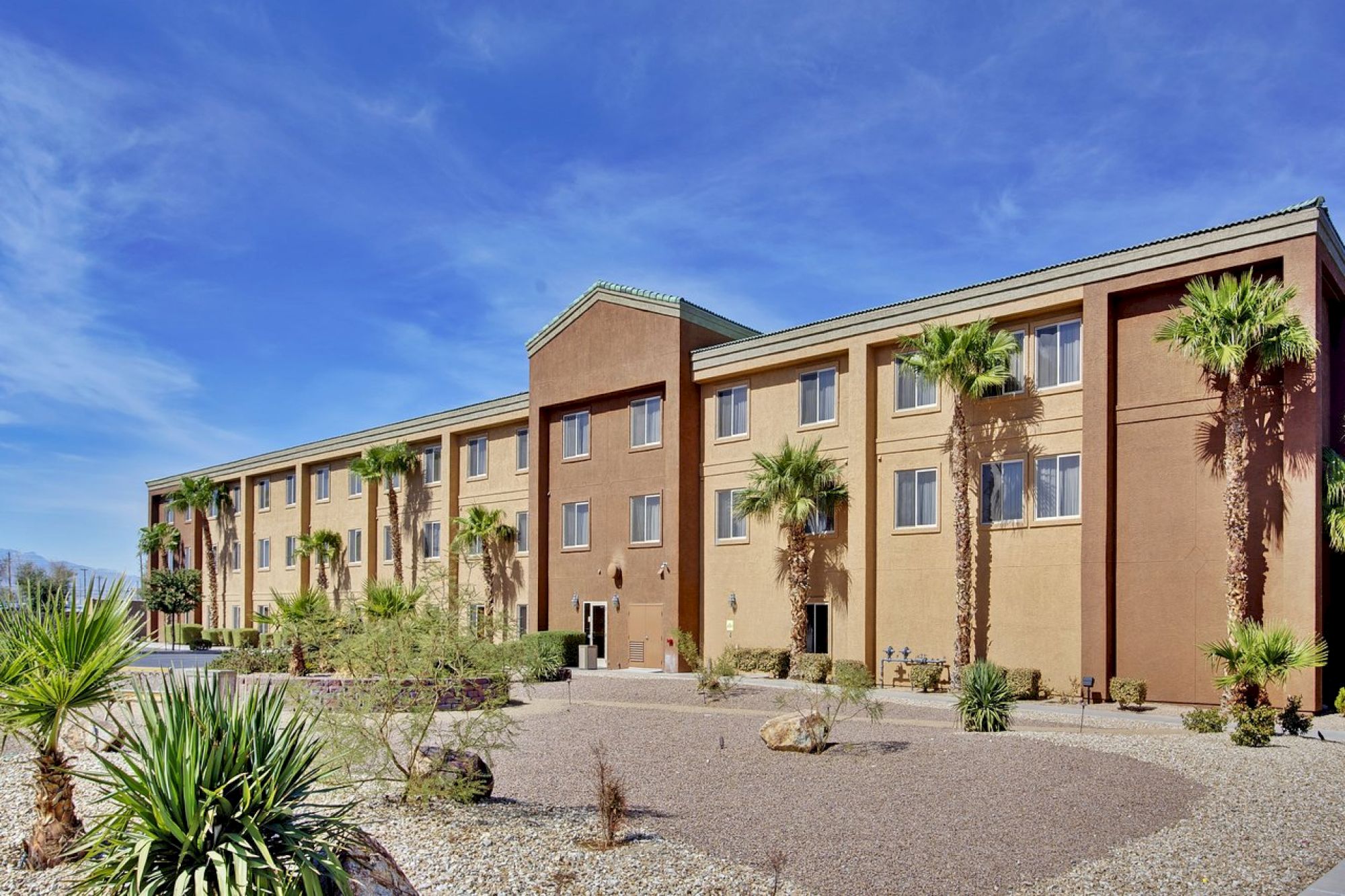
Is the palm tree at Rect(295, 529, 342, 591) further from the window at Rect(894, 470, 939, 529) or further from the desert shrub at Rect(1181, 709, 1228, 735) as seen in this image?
the desert shrub at Rect(1181, 709, 1228, 735)

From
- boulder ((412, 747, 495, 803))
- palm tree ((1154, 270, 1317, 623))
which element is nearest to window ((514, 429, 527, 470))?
palm tree ((1154, 270, 1317, 623))

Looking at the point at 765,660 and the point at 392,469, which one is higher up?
the point at 392,469

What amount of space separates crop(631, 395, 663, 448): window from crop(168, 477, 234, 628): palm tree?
30598mm

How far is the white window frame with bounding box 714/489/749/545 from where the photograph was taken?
97.0 ft

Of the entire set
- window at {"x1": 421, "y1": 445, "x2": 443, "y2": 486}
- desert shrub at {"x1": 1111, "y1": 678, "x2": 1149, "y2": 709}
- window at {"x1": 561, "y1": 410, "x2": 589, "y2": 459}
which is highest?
window at {"x1": 561, "y1": 410, "x2": 589, "y2": 459}

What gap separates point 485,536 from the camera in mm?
37562

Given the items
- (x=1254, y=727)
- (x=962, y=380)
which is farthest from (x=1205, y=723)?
(x=962, y=380)

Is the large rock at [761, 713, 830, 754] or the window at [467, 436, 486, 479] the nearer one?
the large rock at [761, 713, 830, 754]

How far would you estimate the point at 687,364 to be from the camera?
30938 mm

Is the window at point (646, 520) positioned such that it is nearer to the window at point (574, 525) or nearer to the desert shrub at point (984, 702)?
the window at point (574, 525)

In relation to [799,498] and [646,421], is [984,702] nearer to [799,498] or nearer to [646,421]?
[799,498]

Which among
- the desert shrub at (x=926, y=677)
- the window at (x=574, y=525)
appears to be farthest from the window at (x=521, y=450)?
the desert shrub at (x=926, y=677)

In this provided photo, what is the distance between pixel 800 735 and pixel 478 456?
87.3 feet

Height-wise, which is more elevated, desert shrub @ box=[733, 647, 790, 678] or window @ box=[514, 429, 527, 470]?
window @ box=[514, 429, 527, 470]
